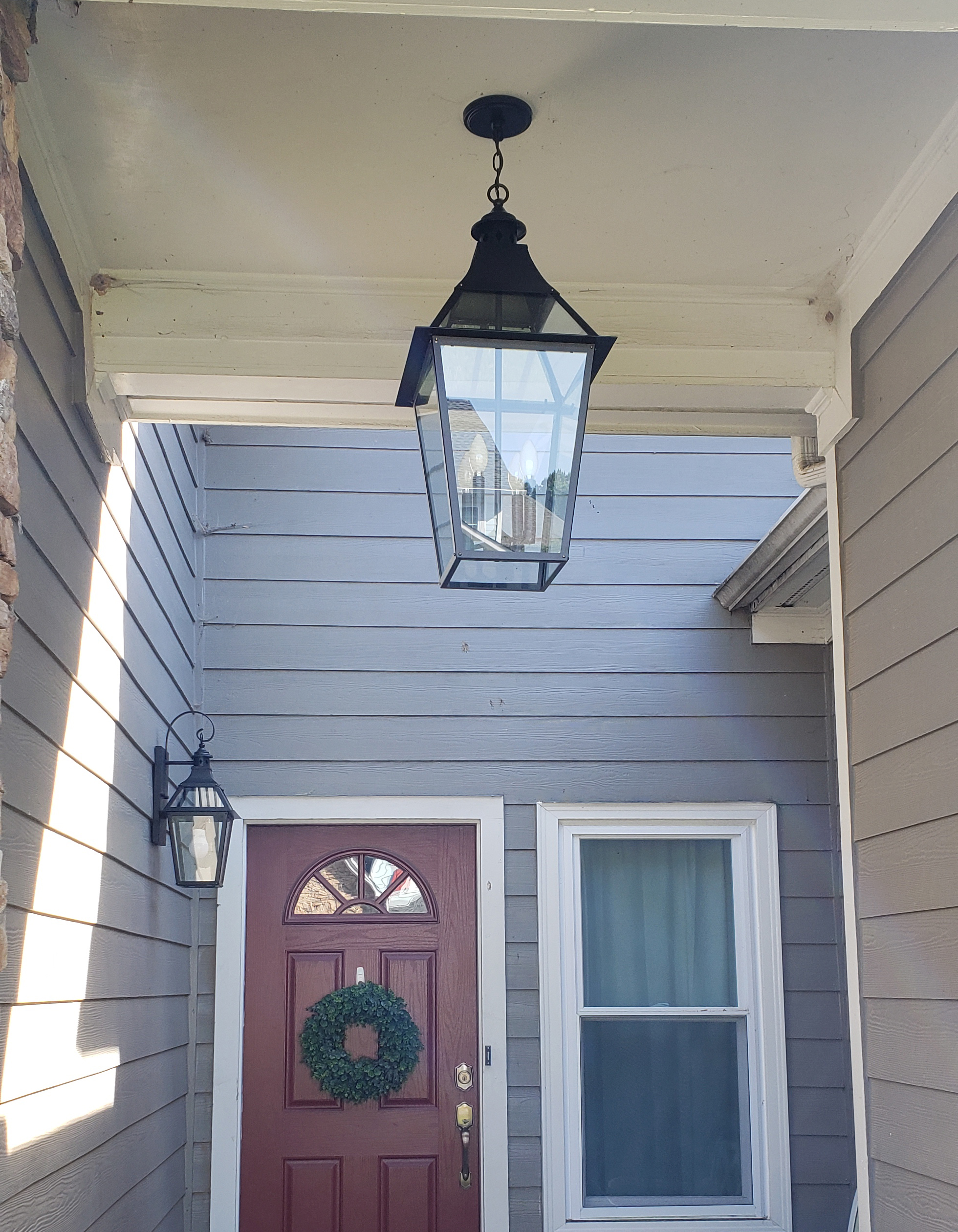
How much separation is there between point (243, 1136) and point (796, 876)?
1.96 m

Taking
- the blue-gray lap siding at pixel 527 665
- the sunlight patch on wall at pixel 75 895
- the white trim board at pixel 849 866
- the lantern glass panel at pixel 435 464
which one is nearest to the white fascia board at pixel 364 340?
the white trim board at pixel 849 866

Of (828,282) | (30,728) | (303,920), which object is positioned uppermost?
(828,282)

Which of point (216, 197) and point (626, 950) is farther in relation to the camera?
point (626, 950)

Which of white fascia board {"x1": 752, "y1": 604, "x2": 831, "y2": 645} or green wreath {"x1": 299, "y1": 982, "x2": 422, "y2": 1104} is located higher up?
white fascia board {"x1": 752, "y1": 604, "x2": 831, "y2": 645}

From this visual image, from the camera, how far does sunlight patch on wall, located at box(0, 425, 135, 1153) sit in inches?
80.4

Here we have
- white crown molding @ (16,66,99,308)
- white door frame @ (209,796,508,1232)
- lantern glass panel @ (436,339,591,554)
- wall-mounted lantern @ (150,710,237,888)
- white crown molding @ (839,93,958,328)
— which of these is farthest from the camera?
white door frame @ (209,796,508,1232)

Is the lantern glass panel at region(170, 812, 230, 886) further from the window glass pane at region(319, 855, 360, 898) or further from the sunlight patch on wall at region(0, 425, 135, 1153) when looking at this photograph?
the window glass pane at region(319, 855, 360, 898)

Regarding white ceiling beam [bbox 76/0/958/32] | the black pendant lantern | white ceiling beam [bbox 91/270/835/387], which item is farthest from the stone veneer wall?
white ceiling beam [bbox 91/270/835/387]

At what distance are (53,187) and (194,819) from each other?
→ 174 centimetres

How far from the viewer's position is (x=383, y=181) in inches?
86.9

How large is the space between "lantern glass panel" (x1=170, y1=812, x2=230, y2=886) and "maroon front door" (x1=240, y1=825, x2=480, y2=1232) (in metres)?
0.72

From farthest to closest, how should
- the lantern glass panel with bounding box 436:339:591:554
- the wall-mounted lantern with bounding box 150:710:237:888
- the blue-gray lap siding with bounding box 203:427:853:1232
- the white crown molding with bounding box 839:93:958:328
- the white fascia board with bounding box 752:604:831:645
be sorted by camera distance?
the white fascia board with bounding box 752:604:831:645 < the blue-gray lap siding with bounding box 203:427:853:1232 < the wall-mounted lantern with bounding box 150:710:237:888 < the white crown molding with bounding box 839:93:958:328 < the lantern glass panel with bounding box 436:339:591:554

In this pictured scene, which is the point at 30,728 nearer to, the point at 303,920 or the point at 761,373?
the point at 761,373

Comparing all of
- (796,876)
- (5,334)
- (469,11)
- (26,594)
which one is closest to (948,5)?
(469,11)
